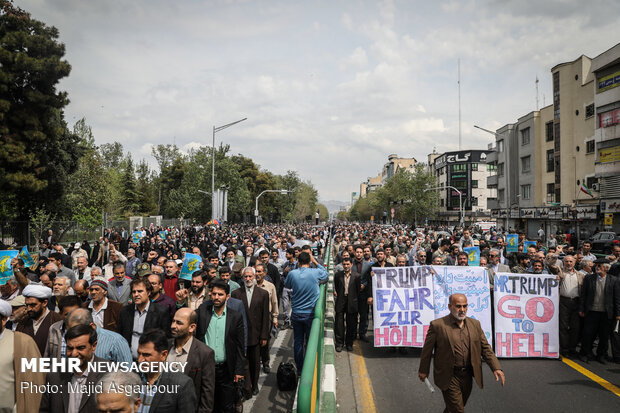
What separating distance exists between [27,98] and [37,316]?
79.9 feet

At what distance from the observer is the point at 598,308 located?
713cm

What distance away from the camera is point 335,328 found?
785 centimetres

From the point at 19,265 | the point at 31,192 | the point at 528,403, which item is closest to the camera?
the point at 528,403

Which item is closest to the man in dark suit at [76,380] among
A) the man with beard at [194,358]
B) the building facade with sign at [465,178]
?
the man with beard at [194,358]

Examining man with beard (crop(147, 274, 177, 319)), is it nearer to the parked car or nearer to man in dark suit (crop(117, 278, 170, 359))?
man in dark suit (crop(117, 278, 170, 359))

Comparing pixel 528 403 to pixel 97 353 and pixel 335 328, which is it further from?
pixel 97 353

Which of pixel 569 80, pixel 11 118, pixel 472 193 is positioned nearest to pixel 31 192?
pixel 11 118

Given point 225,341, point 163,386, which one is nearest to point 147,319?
point 225,341

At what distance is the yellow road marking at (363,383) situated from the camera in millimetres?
5364

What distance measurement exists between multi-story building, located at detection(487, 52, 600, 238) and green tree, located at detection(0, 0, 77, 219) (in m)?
34.4

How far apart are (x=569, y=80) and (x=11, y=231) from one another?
149ft

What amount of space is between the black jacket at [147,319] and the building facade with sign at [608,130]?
33.5m

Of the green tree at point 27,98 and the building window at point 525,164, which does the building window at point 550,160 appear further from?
the green tree at point 27,98

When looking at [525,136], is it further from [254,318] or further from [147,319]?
[147,319]
